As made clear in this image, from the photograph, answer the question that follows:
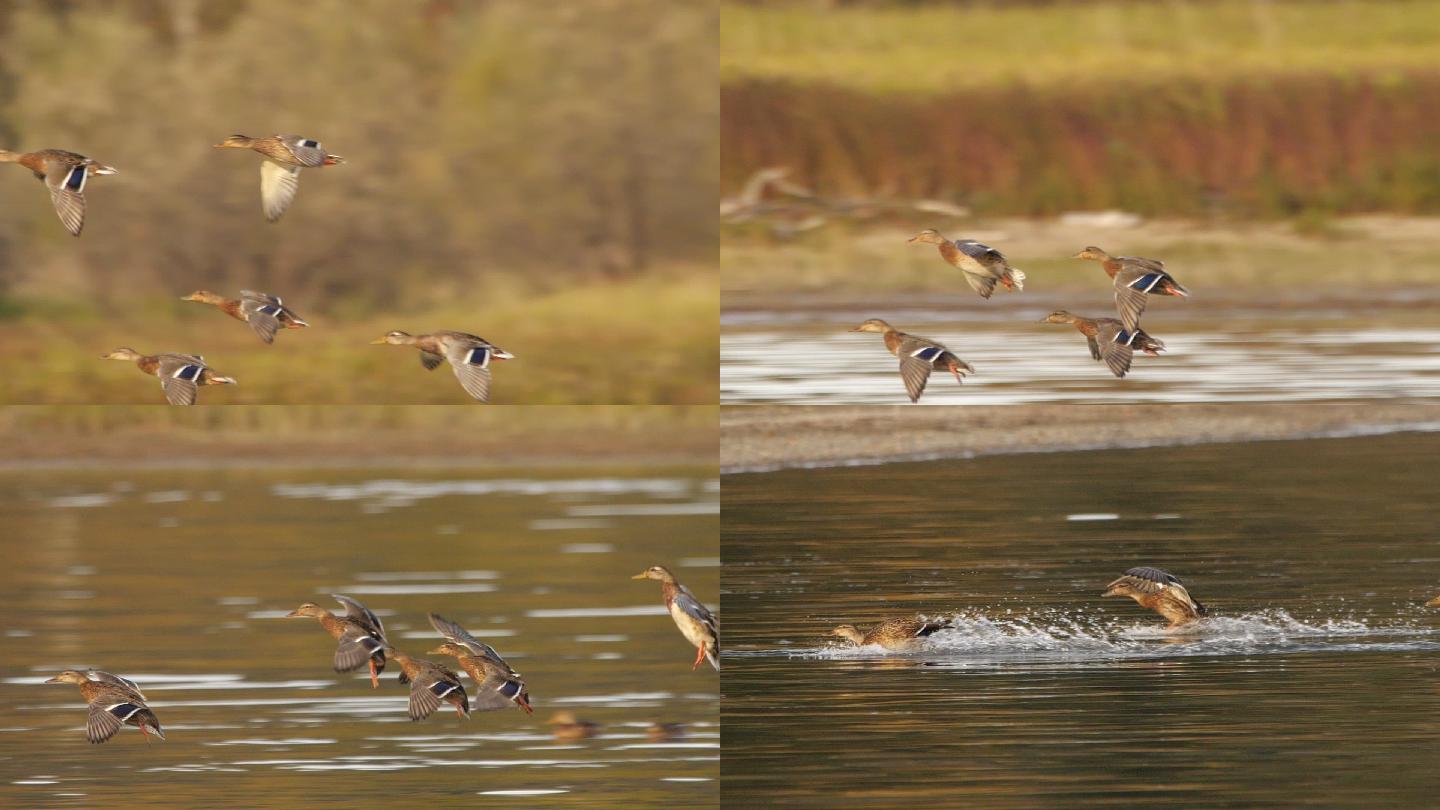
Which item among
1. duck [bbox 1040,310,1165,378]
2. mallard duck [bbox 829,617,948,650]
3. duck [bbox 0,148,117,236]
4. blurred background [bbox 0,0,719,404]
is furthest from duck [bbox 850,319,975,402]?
mallard duck [bbox 829,617,948,650]

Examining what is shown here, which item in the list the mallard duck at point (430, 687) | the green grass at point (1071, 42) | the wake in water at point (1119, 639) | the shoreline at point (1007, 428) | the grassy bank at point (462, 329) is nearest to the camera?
the mallard duck at point (430, 687)

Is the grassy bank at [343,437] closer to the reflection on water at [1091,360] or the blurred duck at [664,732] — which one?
the reflection on water at [1091,360]

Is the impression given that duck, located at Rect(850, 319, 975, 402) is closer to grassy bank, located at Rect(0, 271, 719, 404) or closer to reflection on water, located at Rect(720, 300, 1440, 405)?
grassy bank, located at Rect(0, 271, 719, 404)

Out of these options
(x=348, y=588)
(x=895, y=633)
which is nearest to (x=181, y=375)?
(x=895, y=633)

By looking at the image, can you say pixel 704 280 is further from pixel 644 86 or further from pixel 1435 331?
pixel 1435 331

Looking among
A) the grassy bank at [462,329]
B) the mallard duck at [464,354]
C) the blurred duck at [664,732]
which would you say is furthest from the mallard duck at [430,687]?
the blurred duck at [664,732]

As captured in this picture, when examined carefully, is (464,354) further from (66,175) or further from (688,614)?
(688,614)
